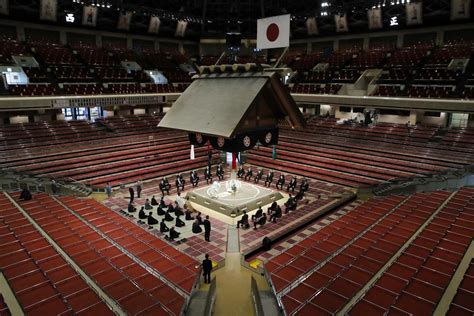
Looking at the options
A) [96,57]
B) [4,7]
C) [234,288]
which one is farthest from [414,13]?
[4,7]

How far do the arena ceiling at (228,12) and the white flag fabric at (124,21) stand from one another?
0.57 metres

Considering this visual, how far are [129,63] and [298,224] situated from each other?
26.9 meters

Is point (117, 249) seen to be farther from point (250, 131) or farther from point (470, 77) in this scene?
point (470, 77)

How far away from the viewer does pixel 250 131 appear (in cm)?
1031

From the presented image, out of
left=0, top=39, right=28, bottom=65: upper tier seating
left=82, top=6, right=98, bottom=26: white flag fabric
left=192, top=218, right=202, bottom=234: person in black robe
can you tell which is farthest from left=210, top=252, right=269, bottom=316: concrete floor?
left=82, top=6, right=98, bottom=26: white flag fabric

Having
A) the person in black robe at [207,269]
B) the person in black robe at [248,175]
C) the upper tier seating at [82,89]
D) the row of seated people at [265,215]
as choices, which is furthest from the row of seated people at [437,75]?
the upper tier seating at [82,89]

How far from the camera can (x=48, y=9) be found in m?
27.5

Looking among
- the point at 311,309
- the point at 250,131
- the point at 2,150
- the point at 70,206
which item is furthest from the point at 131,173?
the point at 311,309

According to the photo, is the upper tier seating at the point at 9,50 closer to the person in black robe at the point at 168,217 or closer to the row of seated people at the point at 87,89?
the row of seated people at the point at 87,89

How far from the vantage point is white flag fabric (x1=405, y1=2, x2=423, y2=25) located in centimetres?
2798

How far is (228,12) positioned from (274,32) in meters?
26.2

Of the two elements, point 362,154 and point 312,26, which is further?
point 312,26

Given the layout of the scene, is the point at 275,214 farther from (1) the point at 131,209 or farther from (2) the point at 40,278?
(2) the point at 40,278

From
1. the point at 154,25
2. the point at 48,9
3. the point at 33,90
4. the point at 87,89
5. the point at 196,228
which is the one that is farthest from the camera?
the point at 154,25
